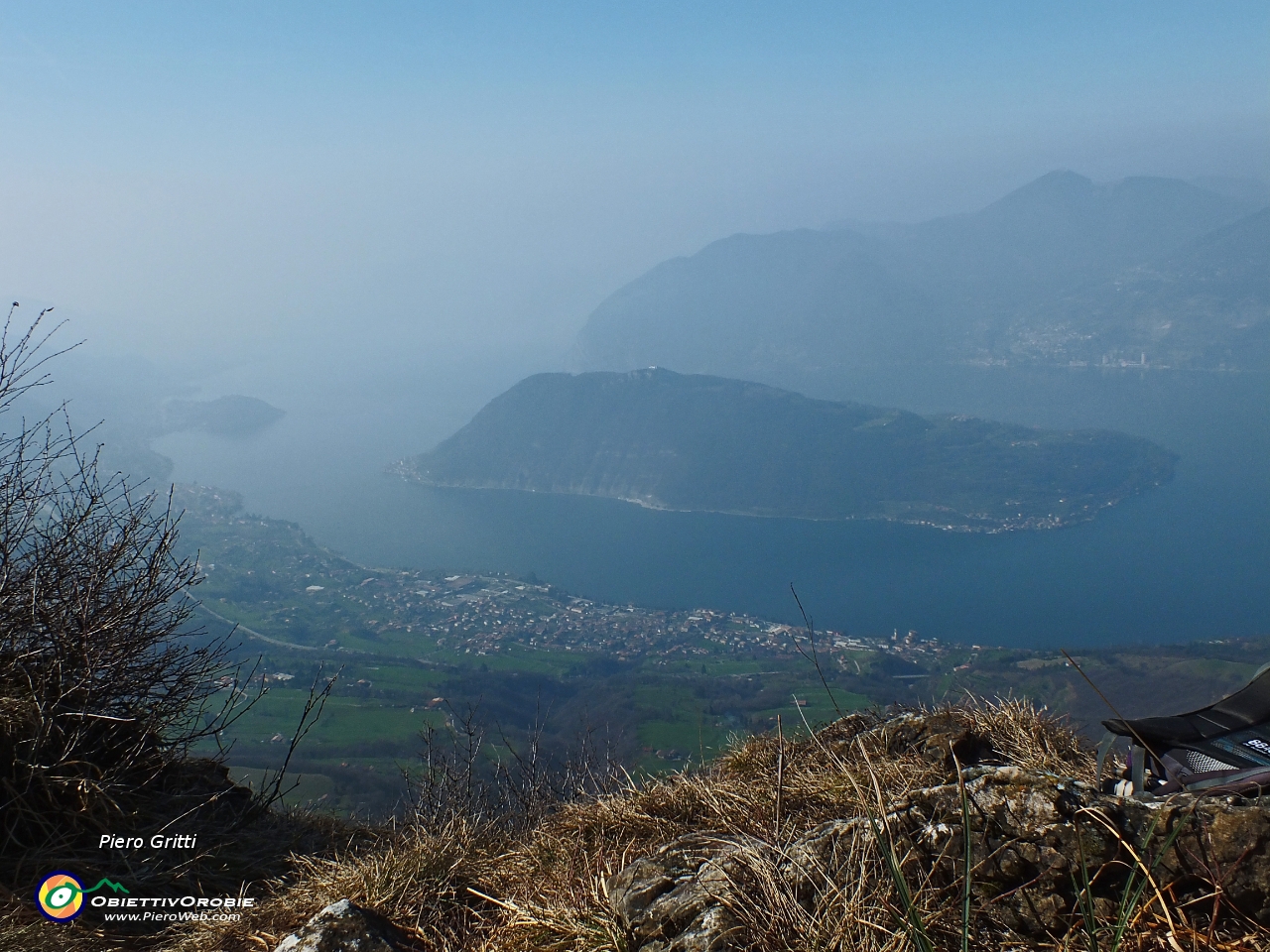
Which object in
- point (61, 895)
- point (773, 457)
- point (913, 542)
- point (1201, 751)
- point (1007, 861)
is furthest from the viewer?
point (773, 457)

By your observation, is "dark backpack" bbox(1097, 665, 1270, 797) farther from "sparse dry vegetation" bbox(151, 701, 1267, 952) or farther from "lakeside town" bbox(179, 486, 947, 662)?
"lakeside town" bbox(179, 486, 947, 662)

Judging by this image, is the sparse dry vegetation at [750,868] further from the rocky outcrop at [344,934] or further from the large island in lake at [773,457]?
the large island in lake at [773,457]

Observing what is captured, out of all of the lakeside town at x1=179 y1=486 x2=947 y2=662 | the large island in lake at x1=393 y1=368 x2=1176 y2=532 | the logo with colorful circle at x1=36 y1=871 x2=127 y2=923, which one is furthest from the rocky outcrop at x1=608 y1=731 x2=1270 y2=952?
the large island in lake at x1=393 y1=368 x2=1176 y2=532

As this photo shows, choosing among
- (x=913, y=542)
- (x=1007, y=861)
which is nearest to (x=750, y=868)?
(x=1007, y=861)

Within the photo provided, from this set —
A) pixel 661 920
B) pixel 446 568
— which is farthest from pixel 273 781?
pixel 446 568

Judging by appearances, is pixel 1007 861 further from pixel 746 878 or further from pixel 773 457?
pixel 773 457

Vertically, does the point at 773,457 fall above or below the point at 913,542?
above
